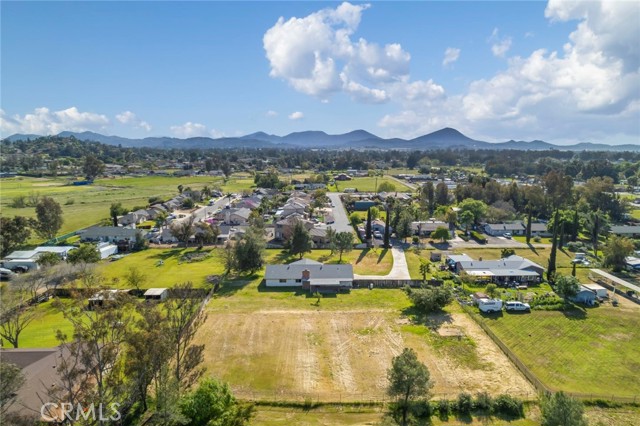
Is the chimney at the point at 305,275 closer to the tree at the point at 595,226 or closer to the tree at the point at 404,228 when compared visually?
the tree at the point at 404,228

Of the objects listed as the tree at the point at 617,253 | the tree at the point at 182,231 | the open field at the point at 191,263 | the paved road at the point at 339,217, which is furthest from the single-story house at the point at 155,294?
the tree at the point at 617,253

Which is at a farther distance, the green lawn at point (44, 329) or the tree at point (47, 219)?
the tree at point (47, 219)

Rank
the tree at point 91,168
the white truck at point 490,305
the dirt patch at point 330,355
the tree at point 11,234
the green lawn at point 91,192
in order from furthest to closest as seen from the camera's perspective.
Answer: the tree at point 91,168, the green lawn at point 91,192, the tree at point 11,234, the white truck at point 490,305, the dirt patch at point 330,355

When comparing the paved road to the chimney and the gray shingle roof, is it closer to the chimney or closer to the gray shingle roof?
the gray shingle roof

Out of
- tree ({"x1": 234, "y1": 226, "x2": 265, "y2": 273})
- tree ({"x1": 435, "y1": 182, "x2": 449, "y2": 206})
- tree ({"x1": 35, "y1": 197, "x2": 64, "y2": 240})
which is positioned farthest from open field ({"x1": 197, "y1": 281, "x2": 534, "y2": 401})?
tree ({"x1": 435, "y1": 182, "x2": 449, "y2": 206})

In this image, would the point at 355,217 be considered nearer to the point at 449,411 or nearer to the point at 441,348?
the point at 441,348

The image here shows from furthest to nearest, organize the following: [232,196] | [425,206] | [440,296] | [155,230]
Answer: [232,196]
[425,206]
[155,230]
[440,296]

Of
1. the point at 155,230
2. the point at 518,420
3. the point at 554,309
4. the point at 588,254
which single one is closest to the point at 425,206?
the point at 588,254
